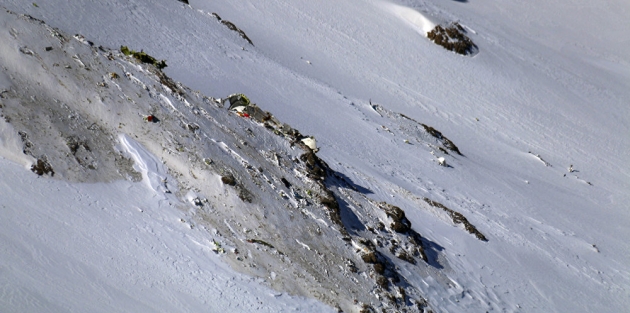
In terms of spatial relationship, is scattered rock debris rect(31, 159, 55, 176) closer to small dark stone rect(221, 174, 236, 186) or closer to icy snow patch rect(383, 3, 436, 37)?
small dark stone rect(221, 174, 236, 186)

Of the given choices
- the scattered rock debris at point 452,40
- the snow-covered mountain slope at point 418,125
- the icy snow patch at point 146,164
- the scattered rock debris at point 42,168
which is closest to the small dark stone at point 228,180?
the snow-covered mountain slope at point 418,125

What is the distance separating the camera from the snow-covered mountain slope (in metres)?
14.2

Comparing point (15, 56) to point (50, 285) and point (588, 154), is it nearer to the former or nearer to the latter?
point (50, 285)

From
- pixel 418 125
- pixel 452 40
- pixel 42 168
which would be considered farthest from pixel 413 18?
pixel 42 168

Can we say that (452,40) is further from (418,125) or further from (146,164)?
(146,164)

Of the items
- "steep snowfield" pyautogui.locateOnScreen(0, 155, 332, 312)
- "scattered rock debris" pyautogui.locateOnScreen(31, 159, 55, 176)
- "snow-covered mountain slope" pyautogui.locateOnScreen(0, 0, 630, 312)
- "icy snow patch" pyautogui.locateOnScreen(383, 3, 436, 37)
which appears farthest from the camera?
"icy snow patch" pyautogui.locateOnScreen(383, 3, 436, 37)

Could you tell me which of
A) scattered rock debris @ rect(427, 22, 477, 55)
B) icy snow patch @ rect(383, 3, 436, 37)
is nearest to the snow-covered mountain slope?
icy snow patch @ rect(383, 3, 436, 37)

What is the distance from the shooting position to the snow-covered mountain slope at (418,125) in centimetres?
1418

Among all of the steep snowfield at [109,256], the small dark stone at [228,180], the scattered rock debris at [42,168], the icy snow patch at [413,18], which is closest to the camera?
the steep snowfield at [109,256]

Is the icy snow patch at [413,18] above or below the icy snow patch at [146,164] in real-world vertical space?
above

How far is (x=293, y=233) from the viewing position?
1350cm

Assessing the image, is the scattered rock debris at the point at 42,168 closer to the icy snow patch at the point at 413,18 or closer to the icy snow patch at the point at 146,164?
the icy snow patch at the point at 146,164

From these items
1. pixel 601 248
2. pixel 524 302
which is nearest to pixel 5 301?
pixel 524 302

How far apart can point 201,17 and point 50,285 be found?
2186cm
